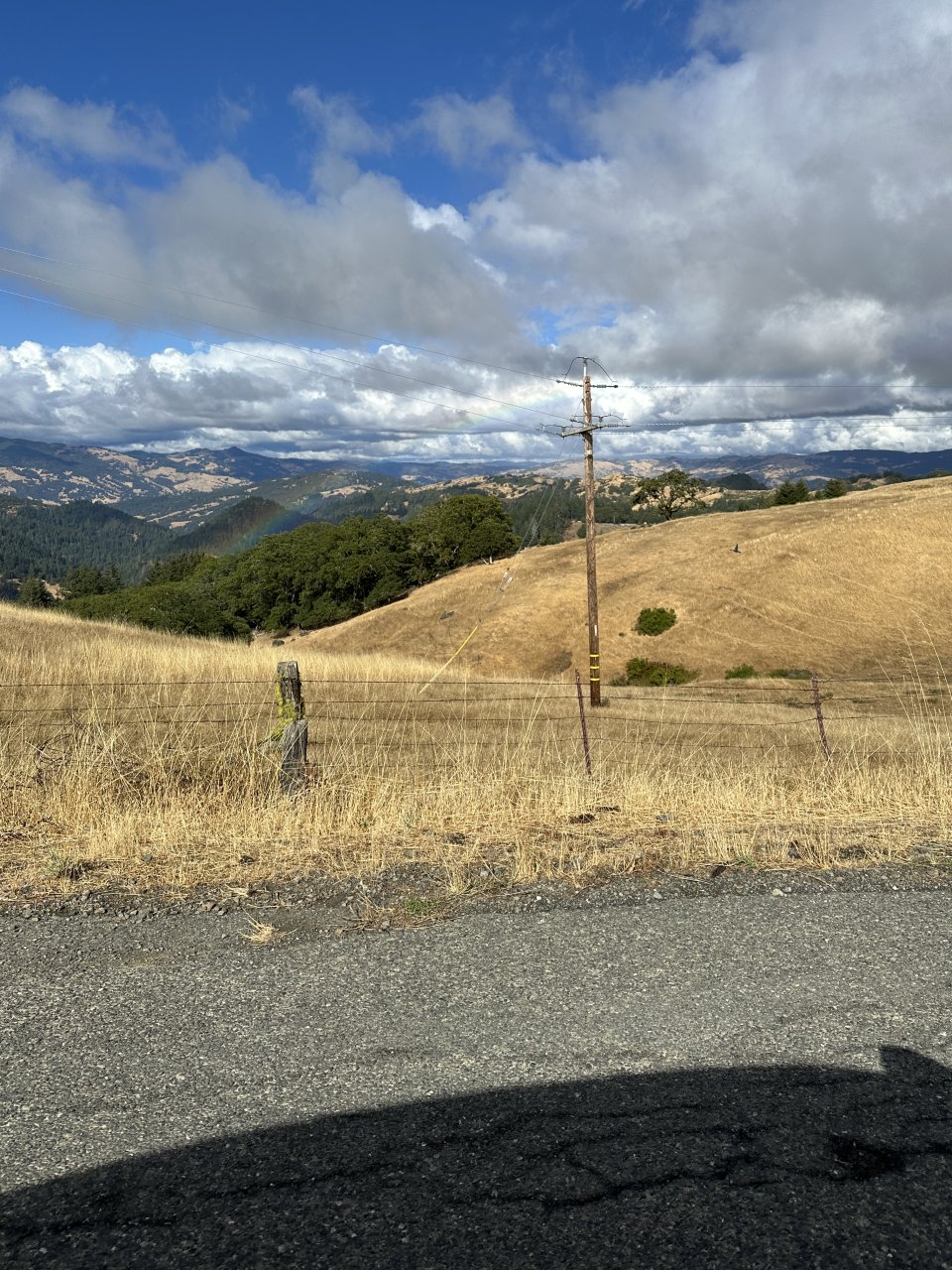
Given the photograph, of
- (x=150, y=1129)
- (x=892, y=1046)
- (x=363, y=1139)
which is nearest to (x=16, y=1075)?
(x=150, y=1129)

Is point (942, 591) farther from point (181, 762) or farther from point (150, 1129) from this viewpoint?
point (150, 1129)

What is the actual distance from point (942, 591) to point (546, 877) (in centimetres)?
4998

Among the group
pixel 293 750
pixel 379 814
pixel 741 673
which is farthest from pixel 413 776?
pixel 741 673

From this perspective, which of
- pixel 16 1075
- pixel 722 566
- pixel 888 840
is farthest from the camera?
pixel 722 566

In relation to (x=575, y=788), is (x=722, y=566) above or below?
above

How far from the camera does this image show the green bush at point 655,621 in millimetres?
49094

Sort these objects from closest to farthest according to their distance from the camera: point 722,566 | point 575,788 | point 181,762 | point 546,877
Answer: point 546,877 < point 575,788 < point 181,762 < point 722,566

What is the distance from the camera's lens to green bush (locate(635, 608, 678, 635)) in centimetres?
4909

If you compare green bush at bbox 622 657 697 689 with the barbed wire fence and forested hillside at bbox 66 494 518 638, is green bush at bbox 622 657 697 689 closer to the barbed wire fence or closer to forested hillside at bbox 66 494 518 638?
the barbed wire fence

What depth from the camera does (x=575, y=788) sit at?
8.50 metres

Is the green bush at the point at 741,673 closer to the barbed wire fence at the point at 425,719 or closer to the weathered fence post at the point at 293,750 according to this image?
the barbed wire fence at the point at 425,719

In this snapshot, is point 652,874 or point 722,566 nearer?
point 652,874

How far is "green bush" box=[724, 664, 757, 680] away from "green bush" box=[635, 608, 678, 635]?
609cm

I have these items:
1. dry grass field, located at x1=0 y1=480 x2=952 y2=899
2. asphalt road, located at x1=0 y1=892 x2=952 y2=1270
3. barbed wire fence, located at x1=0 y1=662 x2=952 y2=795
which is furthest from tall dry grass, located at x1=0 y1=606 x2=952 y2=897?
asphalt road, located at x1=0 y1=892 x2=952 y2=1270
